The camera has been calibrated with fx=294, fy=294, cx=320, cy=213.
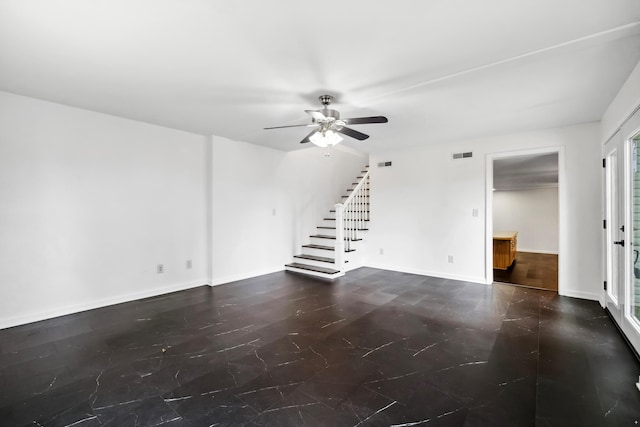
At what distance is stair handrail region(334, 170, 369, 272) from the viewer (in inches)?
216

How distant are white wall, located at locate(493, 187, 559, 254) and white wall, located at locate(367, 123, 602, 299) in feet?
21.0

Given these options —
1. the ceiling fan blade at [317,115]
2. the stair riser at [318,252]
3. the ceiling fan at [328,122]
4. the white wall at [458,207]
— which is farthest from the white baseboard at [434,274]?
the ceiling fan blade at [317,115]

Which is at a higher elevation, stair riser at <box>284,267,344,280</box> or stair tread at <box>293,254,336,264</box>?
stair tread at <box>293,254,336,264</box>

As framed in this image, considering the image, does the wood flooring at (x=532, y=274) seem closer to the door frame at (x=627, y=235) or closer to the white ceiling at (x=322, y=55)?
the door frame at (x=627, y=235)

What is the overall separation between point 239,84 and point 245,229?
9.51 ft

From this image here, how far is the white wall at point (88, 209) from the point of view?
3111 millimetres

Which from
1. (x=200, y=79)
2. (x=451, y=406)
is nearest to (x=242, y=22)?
(x=200, y=79)

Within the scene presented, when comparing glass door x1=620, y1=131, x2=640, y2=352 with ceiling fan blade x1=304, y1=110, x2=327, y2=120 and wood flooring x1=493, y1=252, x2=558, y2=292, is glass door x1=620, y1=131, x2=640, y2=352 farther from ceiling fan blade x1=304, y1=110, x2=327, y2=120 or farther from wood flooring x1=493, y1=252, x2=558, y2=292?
Answer: ceiling fan blade x1=304, y1=110, x2=327, y2=120

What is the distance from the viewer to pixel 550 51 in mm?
2184

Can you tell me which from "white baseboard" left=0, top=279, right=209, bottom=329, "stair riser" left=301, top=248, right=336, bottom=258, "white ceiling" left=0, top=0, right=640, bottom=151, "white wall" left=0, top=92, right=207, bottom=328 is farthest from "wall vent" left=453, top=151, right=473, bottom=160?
"white baseboard" left=0, top=279, right=209, bottom=329

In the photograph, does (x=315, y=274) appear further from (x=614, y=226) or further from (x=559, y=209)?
(x=614, y=226)

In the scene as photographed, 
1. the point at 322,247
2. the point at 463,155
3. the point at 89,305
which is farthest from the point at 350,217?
the point at 89,305

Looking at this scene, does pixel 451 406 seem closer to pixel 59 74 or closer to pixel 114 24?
pixel 114 24

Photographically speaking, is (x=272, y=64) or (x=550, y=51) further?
(x=272, y=64)
